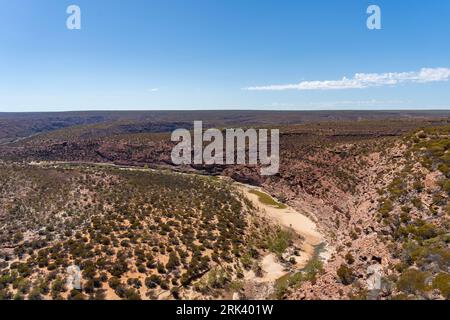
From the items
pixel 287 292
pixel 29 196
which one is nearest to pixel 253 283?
pixel 287 292

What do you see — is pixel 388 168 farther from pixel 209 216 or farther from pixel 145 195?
pixel 145 195

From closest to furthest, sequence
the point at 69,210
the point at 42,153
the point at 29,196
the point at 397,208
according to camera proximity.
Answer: the point at 397,208 → the point at 69,210 → the point at 29,196 → the point at 42,153

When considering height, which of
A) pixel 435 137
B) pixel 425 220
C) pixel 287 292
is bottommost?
pixel 287 292

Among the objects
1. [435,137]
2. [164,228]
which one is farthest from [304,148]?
[164,228]

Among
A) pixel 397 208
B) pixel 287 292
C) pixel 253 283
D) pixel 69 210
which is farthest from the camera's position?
pixel 69 210

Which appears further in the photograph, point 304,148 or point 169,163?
point 169,163

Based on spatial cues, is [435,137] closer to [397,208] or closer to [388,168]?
[388,168]
